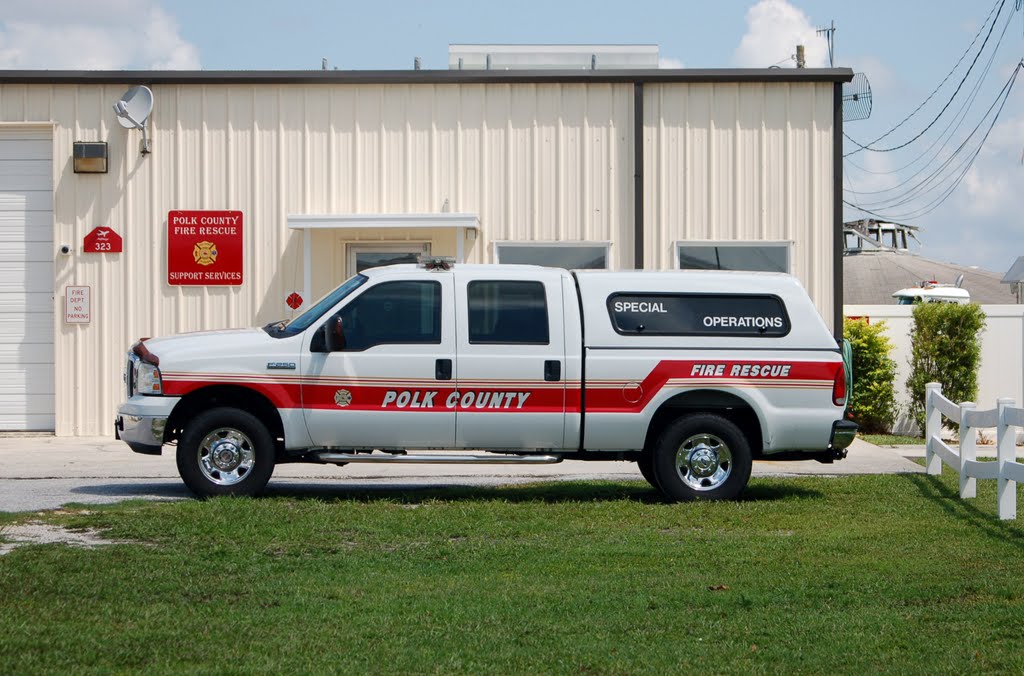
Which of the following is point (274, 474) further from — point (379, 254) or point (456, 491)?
point (379, 254)

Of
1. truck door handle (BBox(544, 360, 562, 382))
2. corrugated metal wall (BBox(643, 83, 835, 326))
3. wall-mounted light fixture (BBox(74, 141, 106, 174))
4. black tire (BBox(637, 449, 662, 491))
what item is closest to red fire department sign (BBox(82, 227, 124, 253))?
wall-mounted light fixture (BBox(74, 141, 106, 174))

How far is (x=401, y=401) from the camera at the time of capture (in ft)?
35.2

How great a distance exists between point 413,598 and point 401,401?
377 cm

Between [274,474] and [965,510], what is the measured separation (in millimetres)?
6624

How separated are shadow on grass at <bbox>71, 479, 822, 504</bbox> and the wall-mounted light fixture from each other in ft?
19.7

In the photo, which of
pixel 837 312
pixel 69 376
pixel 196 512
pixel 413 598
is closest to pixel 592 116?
pixel 837 312

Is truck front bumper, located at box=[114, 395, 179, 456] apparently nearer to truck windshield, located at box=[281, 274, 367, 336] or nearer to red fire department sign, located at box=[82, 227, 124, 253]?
truck windshield, located at box=[281, 274, 367, 336]

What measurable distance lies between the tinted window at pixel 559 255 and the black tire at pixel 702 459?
6.22 metres

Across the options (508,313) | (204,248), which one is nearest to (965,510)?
(508,313)

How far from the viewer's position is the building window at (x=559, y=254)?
17.0 metres

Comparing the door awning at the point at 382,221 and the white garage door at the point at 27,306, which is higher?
the door awning at the point at 382,221

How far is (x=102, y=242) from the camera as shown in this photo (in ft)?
55.0

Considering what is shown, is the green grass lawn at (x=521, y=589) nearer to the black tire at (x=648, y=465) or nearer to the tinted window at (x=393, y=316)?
the black tire at (x=648, y=465)

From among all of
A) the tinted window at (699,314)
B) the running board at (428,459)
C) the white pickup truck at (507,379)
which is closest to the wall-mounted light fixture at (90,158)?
the white pickup truck at (507,379)
